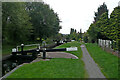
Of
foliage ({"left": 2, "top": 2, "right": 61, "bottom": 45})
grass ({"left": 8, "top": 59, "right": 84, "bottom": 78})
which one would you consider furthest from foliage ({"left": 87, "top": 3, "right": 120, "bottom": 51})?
foliage ({"left": 2, "top": 2, "right": 61, "bottom": 45})

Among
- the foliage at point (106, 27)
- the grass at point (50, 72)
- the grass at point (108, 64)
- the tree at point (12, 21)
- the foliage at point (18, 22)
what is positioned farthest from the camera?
the foliage at point (18, 22)

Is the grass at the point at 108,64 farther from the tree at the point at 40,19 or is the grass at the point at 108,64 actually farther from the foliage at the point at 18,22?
the tree at the point at 40,19

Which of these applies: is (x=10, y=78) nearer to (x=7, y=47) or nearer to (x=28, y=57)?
(x=28, y=57)

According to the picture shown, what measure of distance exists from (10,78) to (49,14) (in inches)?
1402

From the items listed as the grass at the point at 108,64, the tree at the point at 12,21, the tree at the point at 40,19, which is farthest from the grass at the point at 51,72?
the tree at the point at 40,19

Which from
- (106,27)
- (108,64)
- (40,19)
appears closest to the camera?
(108,64)

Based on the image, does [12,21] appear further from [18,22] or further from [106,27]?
[106,27]

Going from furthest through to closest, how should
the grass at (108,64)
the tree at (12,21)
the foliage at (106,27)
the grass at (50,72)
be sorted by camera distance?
the tree at (12,21), the foliage at (106,27), the grass at (108,64), the grass at (50,72)

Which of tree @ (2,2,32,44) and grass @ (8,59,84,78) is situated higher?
tree @ (2,2,32,44)

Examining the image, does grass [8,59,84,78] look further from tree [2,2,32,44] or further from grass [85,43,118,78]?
tree [2,2,32,44]

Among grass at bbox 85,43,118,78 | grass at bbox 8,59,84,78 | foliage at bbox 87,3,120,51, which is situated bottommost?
grass at bbox 8,59,84,78

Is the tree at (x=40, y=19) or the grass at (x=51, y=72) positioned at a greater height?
the tree at (x=40, y=19)

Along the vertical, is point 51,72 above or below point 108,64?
below

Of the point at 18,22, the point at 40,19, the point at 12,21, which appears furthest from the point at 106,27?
the point at 40,19
